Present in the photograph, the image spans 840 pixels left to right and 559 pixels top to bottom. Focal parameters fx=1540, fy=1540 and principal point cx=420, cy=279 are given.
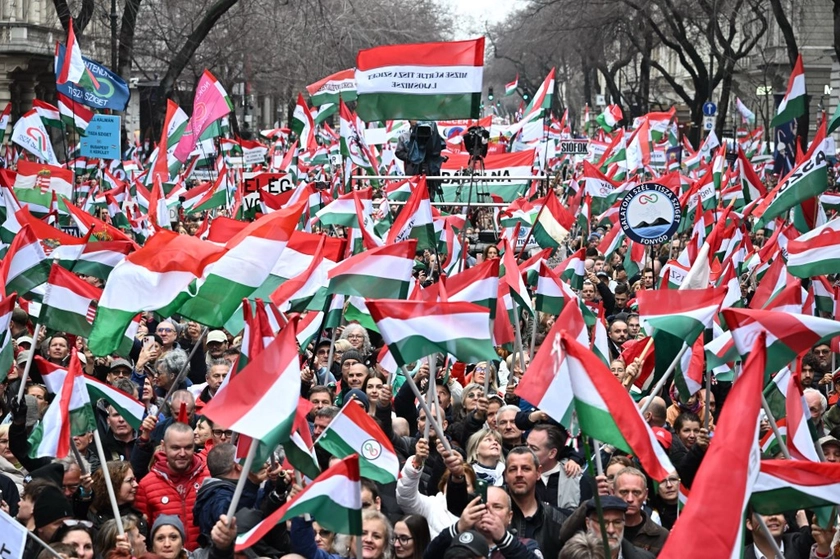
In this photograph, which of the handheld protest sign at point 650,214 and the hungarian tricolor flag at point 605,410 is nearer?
the hungarian tricolor flag at point 605,410

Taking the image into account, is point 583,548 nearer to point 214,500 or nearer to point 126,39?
point 214,500

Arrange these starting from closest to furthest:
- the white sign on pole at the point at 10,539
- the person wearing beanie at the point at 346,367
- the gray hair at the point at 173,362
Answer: the white sign on pole at the point at 10,539
the person wearing beanie at the point at 346,367
the gray hair at the point at 173,362

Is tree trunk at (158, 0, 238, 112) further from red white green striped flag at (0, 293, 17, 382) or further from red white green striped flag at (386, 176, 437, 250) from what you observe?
red white green striped flag at (0, 293, 17, 382)

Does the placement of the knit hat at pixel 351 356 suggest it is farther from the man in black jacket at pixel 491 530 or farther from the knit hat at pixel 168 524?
the man in black jacket at pixel 491 530

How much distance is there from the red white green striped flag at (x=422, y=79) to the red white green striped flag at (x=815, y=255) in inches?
117

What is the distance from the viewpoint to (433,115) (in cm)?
1284

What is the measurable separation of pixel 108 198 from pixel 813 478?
15598mm

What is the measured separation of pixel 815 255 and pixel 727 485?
21.5ft

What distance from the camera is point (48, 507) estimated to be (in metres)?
7.26

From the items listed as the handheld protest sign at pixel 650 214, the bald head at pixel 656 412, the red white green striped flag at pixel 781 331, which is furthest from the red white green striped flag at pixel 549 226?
the red white green striped flag at pixel 781 331

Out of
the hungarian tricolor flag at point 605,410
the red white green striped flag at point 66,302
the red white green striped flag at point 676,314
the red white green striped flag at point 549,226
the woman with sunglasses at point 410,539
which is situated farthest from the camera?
the red white green striped flag at point 549,226

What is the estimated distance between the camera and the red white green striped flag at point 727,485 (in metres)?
4.77

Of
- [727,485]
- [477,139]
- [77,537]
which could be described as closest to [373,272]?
[77,537]

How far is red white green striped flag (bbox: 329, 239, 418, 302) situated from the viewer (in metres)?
9.68
